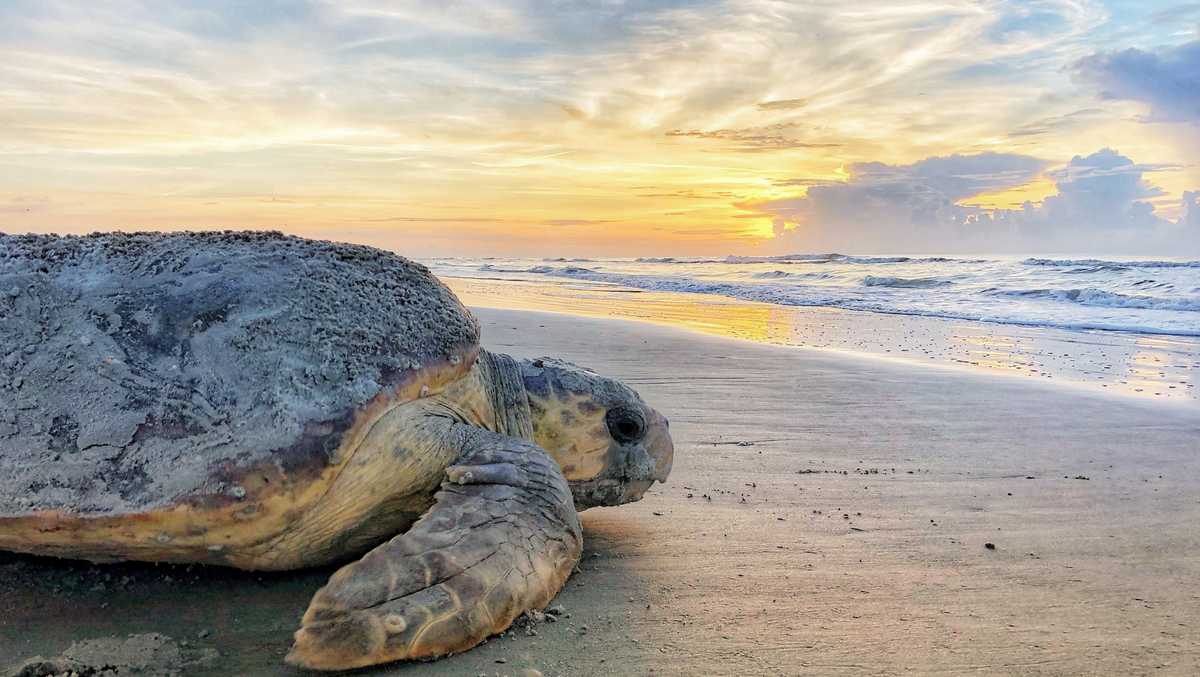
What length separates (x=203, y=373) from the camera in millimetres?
2693

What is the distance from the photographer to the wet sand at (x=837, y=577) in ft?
7.75

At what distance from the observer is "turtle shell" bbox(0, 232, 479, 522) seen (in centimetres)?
250

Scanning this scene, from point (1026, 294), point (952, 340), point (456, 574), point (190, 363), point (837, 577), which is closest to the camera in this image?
point (456, 574)

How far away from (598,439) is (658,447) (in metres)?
0.28

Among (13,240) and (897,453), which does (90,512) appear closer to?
(13,240)

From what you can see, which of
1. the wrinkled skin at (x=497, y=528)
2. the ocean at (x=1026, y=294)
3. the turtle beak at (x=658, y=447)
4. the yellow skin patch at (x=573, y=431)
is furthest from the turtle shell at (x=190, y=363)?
the ocean at (x=1026, y=294)

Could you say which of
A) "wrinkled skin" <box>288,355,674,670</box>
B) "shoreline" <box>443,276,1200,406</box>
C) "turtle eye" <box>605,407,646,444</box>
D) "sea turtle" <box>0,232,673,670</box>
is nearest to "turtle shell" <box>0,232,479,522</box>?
"sea turtle" <box>0,232,673,670</box>

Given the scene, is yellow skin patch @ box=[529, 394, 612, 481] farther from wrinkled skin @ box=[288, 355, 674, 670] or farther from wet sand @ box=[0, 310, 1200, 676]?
wet sand @ box=[0, 310, 1200, 676]

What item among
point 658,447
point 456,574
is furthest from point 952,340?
point 456,574

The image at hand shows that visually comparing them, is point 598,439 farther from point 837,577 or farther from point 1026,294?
point 1026,294

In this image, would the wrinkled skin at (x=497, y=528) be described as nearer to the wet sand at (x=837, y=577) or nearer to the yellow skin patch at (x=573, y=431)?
the yellow skin patch at (x=573, y=431)

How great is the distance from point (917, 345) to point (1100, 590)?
8372 mm

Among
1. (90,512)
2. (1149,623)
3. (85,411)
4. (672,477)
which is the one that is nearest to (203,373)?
(85,411)

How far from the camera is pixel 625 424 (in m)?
3.67
